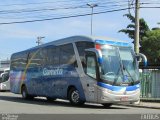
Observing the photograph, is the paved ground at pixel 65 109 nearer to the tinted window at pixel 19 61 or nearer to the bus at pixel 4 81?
the tinted window at pixel 19 61

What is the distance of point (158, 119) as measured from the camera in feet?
46.6

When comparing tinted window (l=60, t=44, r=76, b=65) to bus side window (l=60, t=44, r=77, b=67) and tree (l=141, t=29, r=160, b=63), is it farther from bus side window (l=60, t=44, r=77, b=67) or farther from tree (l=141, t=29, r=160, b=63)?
tree (l=141, t=29, r=160, b=63)

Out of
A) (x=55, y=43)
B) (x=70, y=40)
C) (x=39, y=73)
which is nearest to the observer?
(x=70, y=40)

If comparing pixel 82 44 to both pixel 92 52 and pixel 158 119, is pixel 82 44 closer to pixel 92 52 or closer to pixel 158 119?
pixel 92 52

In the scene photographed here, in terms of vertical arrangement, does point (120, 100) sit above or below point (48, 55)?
below

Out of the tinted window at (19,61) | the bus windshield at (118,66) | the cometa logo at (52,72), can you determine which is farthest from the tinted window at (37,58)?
the bus windshield at (118,66)

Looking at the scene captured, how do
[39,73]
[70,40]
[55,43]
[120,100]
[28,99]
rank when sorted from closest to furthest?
[120,100], [70,40], [55,43], [39,73], [28,99]

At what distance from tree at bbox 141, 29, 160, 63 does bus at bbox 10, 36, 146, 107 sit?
31690mm

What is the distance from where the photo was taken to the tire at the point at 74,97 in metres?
22.4

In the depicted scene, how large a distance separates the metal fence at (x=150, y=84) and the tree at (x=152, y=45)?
27.0m

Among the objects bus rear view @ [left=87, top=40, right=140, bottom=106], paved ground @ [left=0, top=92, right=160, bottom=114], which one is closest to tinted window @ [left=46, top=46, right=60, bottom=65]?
paved ground @ [left=0, top=92, right=160, bottom=114]

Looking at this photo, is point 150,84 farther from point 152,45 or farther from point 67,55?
point 152,45

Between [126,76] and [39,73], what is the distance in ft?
23.3

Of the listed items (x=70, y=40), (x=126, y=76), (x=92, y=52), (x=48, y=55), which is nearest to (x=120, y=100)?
(x=126, y=76)
